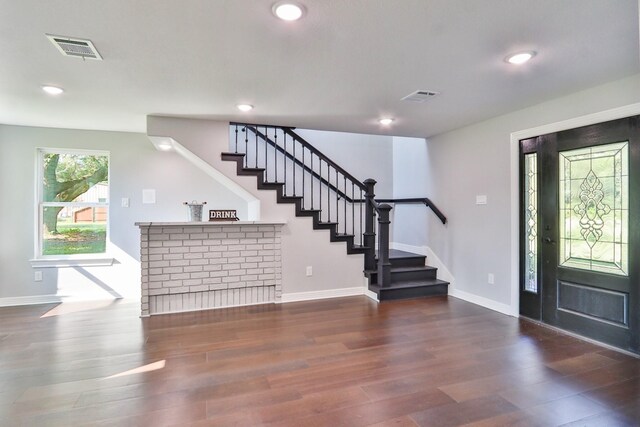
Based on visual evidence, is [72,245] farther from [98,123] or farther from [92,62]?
[92,62]

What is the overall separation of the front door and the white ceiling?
57cm

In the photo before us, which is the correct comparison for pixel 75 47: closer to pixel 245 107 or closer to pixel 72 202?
pixel 245 107

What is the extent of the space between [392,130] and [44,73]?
12.5 feet

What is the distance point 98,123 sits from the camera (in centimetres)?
423

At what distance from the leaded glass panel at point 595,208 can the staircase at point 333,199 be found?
174cm

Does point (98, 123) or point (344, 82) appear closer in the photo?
point (344, 82)

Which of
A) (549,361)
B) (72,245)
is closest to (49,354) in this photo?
(72,245)

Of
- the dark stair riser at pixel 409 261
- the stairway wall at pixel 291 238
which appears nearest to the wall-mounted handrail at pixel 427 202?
the dark stair riser at pixel 409 261

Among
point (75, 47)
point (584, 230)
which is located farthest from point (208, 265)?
point (584, 230)

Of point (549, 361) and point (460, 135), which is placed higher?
point (460, 135)

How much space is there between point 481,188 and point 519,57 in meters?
2.10

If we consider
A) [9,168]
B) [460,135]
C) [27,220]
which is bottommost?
[27,220]

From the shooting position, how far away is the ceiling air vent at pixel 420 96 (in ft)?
10.3

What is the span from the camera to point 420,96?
326 cm
